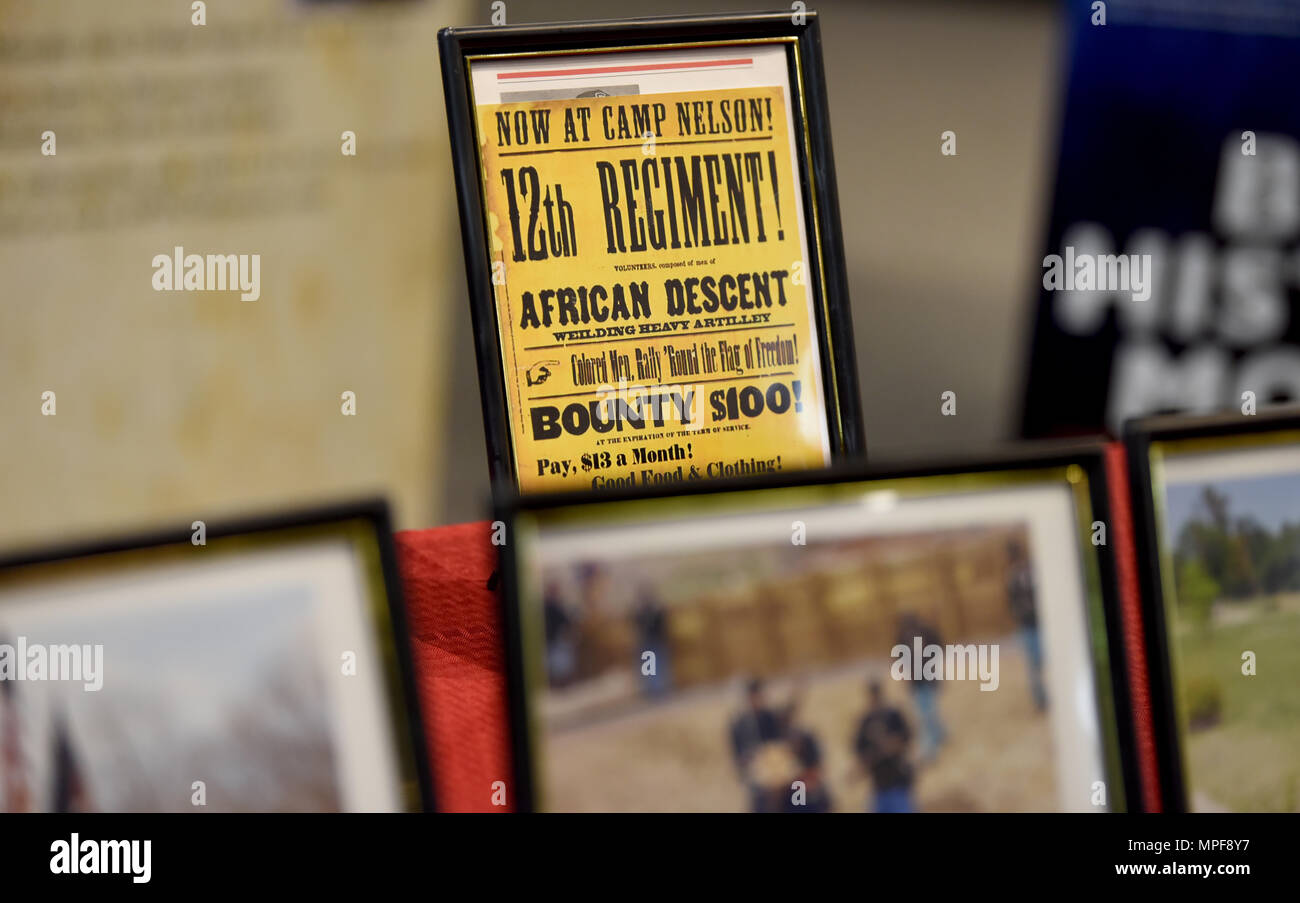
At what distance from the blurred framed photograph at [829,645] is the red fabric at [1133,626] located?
0.06ft

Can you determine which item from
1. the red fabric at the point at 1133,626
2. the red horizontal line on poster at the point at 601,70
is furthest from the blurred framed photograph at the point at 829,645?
the red horizontal line on poster at the point at 601,70

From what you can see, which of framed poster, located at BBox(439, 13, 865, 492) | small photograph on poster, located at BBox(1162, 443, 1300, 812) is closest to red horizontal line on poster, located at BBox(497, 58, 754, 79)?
framed poster, located at BBox(439, 13, 865, 492)

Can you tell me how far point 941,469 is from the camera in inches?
27.8

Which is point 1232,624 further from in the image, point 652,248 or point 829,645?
point 652,248

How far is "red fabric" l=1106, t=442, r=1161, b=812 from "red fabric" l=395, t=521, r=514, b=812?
1.35 ft

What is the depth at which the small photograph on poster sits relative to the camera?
0.74m

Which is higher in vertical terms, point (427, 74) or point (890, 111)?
point (427, 74)

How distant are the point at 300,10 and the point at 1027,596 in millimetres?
2792

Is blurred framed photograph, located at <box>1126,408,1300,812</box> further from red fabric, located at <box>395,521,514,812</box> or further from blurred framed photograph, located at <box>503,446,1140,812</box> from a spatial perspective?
red fabric, located at <box>395,521,514,812</box>

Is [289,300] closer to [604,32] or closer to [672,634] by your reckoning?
[604,32]

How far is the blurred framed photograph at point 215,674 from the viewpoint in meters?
0.64
